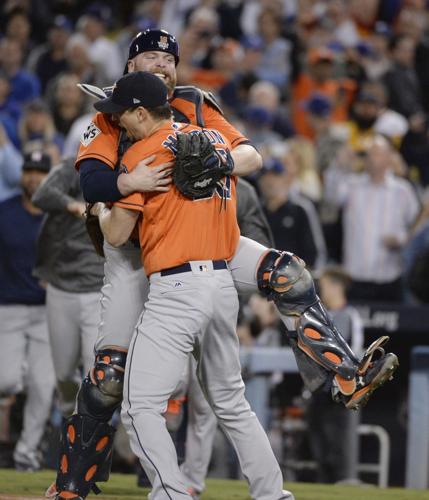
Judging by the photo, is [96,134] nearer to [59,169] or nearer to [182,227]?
[182,227]

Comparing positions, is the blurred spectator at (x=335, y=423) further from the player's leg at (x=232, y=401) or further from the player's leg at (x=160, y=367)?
the player's leg at (x=160, y=367)

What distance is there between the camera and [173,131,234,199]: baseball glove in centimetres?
509

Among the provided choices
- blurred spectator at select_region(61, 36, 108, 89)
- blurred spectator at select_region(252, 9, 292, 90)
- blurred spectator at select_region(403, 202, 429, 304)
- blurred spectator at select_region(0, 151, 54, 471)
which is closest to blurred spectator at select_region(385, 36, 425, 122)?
blurred spectator at select_region(252, 9, 292, 90)

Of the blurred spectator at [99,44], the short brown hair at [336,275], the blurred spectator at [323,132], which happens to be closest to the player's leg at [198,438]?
the short brown hair at [336,275]

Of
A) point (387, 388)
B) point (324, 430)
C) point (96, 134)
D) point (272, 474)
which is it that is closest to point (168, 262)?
point (96, 134)

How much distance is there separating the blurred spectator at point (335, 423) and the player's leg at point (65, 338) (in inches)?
91.1

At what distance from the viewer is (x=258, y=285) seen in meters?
5.45

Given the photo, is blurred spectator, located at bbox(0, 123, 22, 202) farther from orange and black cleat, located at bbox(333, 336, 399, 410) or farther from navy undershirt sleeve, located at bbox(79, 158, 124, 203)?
orange and black cleat, located at bbox(333, 336, 399, 410)

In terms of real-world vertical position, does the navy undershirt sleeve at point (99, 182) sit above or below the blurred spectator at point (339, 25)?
below

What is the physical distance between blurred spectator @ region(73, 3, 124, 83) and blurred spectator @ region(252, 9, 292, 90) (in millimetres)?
1605

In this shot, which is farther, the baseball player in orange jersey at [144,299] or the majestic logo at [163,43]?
the majestic logo at [163,43]

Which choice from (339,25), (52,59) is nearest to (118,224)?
(52,59)

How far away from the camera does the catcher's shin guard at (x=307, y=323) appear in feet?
17.6

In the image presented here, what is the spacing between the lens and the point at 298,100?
13195mm
